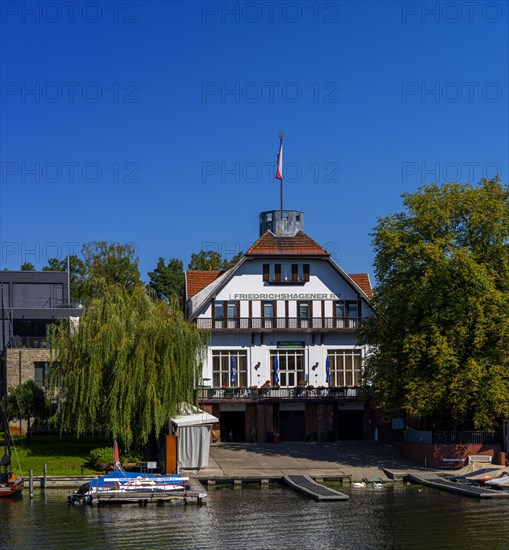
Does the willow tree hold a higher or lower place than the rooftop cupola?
lower

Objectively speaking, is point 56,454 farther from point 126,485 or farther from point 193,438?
A: point 126,485

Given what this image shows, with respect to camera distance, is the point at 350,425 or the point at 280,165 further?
the point at 280,165

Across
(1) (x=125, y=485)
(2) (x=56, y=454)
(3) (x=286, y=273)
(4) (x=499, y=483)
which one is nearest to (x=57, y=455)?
(2) (x=56, y=454)

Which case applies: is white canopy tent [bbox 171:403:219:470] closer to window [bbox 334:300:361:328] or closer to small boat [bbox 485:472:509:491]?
small boat [bbox 485:472:509:491]

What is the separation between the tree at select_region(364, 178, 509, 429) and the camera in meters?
53.5

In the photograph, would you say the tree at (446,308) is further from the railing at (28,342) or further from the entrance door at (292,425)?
the railing at (28,342)

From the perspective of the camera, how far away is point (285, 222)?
238 feet

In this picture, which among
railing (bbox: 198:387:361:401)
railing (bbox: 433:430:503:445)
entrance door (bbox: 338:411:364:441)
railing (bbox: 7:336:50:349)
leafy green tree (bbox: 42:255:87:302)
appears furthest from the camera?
leafy green tree (bbox: 42:255:87:302)

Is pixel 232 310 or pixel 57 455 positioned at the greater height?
pixel 232 310

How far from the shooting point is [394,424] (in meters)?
68.2

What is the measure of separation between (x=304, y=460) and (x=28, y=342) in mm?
25320

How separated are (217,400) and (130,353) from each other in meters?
16.8

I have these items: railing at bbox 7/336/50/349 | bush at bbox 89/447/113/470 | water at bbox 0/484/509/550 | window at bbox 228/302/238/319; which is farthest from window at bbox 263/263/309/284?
water at bbox 0/484/509/550

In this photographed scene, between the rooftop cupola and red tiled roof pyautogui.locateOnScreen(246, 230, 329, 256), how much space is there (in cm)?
145
